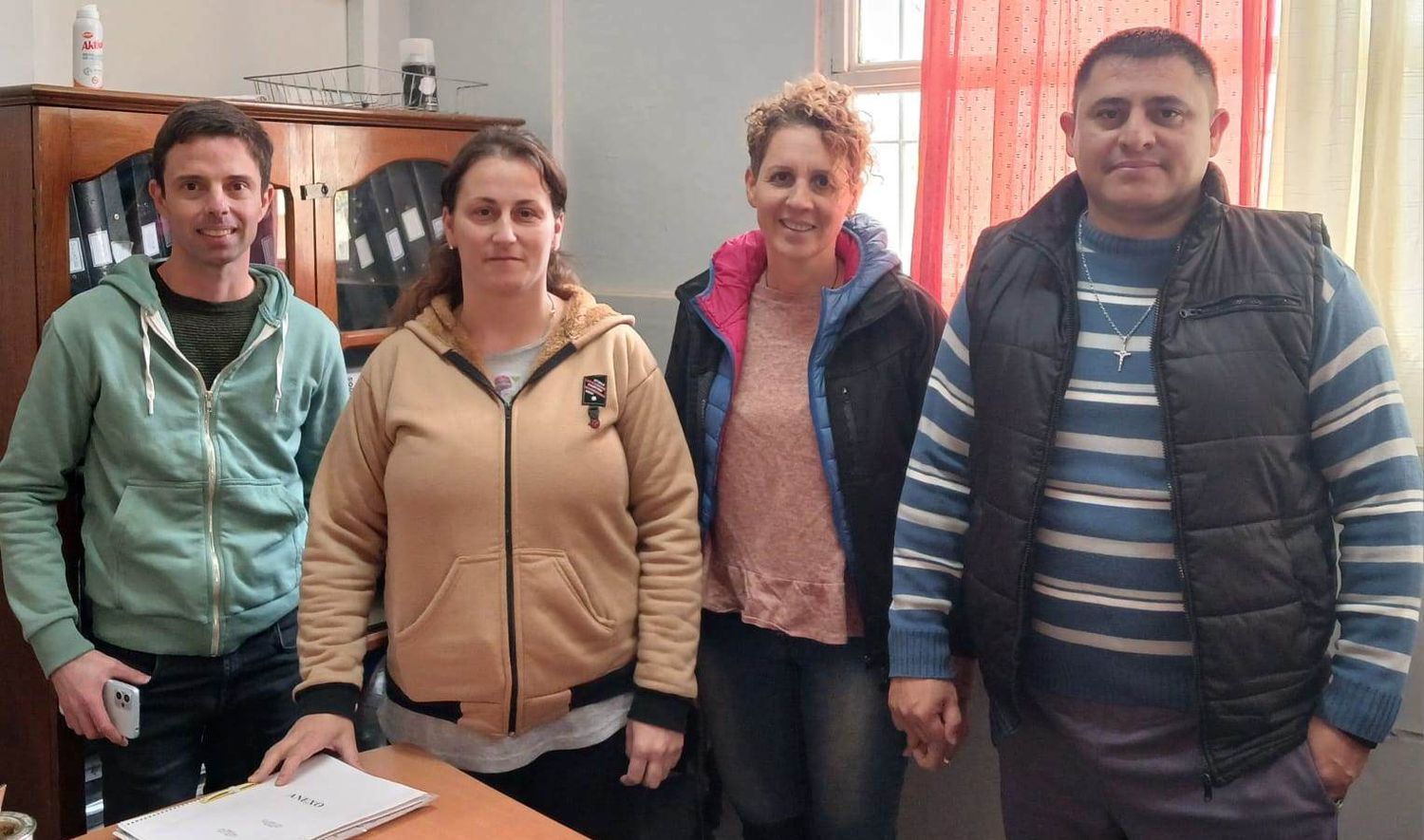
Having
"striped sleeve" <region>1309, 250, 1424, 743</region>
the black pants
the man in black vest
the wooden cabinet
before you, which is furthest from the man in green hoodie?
"striped sleeve" <region>1309, 250, 1424, 743</region>

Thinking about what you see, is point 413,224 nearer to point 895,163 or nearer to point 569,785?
point 895,163

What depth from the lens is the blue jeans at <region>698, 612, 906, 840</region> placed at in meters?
1.80

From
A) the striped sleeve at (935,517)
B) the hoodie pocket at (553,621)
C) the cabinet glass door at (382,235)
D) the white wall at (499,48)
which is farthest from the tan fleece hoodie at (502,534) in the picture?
the white wall at (499,48)

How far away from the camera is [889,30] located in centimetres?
250

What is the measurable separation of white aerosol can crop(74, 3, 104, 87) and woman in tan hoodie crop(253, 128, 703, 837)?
116 centimetres

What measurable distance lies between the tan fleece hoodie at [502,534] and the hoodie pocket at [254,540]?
0.34 metres

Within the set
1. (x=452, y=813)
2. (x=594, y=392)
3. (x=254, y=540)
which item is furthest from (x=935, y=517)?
(x=254, y=540)

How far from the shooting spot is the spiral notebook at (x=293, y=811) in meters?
1.37

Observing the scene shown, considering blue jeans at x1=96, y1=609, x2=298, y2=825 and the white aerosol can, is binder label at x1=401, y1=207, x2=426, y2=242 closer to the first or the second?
the white aerosol can

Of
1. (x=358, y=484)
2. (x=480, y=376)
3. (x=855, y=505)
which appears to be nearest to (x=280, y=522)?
(x=358, y=484)

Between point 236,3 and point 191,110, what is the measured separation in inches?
52.1

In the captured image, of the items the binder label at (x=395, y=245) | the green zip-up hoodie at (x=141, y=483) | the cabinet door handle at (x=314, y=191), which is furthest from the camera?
the binder label at (x=395, y=245)

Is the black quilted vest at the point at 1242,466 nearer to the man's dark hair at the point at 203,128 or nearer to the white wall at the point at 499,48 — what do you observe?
the man's dark hair at the point at 203,128

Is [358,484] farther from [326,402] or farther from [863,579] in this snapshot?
[863,579]
